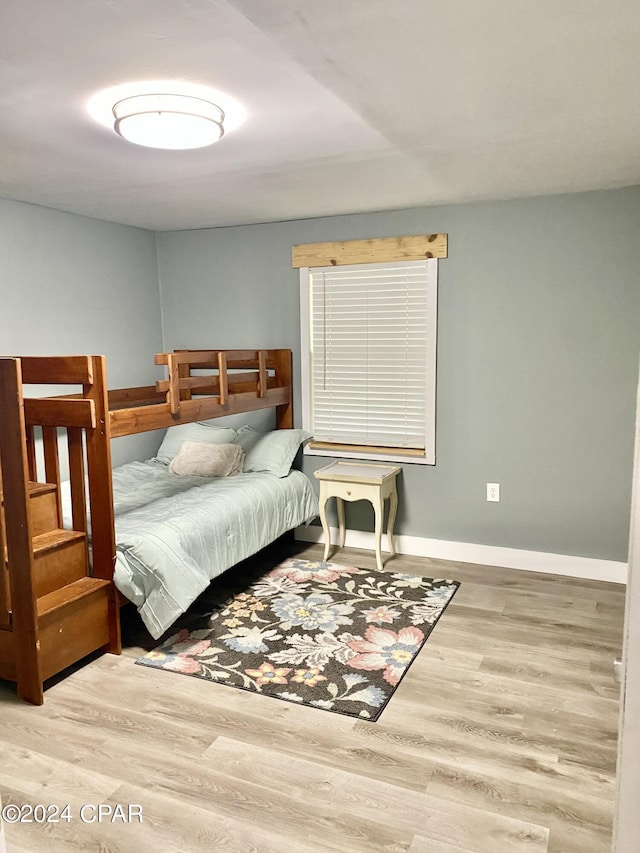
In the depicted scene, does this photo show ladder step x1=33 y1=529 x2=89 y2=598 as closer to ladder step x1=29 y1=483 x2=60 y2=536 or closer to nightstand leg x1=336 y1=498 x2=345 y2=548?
ladder step x1=29 y1=483 x2=60 y2=536

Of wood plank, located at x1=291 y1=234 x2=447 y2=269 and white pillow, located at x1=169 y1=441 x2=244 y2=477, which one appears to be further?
white pillow, located at x1=169 y1=441 x2=244 y2=477

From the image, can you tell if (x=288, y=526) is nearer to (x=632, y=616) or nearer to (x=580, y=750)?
(x=580, y=750)

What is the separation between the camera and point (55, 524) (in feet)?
9.21

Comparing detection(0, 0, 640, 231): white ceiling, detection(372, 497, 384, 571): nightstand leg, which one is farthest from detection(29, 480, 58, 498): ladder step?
detection(372, 497, 384, 571): nightstand leg

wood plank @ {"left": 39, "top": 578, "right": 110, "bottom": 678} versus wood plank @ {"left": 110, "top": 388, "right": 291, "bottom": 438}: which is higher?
wood plank @ {"left": 110, "top": 388, "right": 291, "bottom": 438}

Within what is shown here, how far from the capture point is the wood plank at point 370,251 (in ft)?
12.7

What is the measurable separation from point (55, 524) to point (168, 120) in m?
1.74

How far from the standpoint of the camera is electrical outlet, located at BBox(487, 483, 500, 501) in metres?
3.90

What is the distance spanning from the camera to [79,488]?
9.12ft

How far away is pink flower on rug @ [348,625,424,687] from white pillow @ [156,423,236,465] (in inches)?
73.2

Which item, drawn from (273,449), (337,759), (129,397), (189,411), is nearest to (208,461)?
(273,449)

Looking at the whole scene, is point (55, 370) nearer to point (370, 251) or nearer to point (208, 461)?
point (208, 461)

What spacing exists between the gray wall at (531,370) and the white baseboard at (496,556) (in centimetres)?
5

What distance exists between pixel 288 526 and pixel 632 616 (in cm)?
303
